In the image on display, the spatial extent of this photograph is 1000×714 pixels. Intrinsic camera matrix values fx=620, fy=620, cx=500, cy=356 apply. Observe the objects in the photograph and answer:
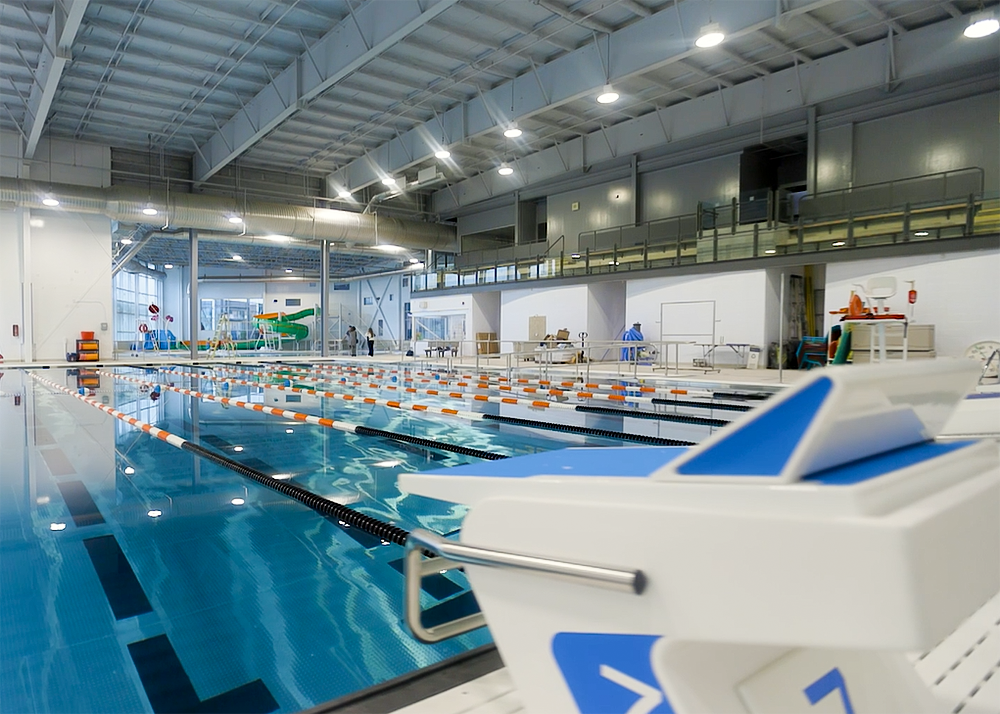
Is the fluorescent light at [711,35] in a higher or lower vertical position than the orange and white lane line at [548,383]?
higher

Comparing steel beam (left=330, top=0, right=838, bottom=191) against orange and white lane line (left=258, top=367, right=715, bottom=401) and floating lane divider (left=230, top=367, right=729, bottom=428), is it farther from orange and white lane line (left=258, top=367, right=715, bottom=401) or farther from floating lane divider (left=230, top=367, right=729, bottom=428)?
floating lane divider (left=230, top=367, right=729, bottom=428)

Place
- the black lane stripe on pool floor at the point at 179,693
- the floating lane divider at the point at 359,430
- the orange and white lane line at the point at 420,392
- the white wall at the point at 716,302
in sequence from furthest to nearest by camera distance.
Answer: the white wall at the point at 716,302
the orange and white lane line at the point at 420,392
the floating lane divider at the point at 359,430
the black lane stripe on pool floor at the point at 179,693

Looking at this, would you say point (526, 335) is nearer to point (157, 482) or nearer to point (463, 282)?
point (463, 282)

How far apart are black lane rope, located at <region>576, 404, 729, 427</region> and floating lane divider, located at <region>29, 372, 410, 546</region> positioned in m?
4.64

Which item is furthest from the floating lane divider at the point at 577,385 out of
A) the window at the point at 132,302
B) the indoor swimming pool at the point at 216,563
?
the window at the point at 132,302

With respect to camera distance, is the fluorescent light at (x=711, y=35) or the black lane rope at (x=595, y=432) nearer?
the black lane rope at (x=595, y=432)

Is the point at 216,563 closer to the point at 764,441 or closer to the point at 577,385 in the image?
the point at 764,441

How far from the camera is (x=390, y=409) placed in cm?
908

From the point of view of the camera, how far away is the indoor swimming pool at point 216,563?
2133 mm

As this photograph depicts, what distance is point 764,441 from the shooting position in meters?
0.95

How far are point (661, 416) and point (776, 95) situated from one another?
1201 centimetres

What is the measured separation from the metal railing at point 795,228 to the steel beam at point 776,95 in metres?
2.31

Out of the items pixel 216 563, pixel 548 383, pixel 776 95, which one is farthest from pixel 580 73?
pixel 216 563

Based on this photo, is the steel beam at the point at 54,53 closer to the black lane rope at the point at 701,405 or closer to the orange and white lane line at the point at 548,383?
the orange and white lane line at the point at 548,383
